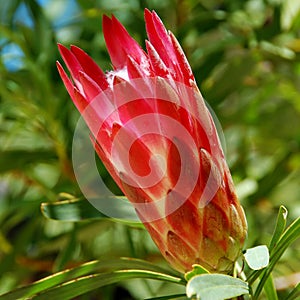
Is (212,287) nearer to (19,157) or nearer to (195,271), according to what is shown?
(195,271)

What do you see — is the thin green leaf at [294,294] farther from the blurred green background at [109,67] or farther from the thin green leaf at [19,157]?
the thin green leaf at [19,157]

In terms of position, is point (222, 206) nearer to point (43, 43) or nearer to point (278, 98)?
point (43, 43)

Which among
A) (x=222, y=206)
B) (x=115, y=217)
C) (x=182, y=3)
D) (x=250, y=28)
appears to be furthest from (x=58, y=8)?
(x=222, y=206)

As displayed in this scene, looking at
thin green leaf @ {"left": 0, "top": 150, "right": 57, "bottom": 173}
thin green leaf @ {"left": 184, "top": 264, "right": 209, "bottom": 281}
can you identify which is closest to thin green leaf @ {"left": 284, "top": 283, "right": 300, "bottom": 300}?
thin green leaf @ {"left": 184, "top": 264, "right": 209, "bottom": 281}

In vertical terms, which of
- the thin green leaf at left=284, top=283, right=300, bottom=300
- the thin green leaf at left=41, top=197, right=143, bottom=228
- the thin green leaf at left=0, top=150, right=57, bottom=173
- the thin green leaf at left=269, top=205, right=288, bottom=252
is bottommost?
the thin green leaf at left=0, top=150, right=57, bottom=173

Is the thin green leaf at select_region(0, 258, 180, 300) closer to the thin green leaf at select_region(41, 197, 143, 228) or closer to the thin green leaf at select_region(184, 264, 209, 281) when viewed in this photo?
the thin green leaf at select_region(41, 197, 143, 228)
